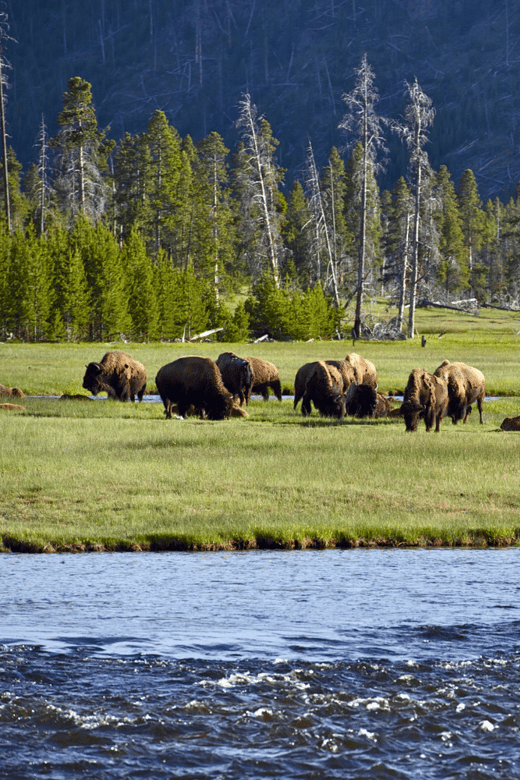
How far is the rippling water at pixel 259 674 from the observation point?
702 centimetres

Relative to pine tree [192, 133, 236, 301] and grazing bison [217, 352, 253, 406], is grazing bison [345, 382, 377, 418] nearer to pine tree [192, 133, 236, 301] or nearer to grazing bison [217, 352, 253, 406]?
grazing bison [217, 352, 253, 406]

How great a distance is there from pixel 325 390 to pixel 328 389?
10cm

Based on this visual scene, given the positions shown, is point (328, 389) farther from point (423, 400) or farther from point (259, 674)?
point (259, 674)

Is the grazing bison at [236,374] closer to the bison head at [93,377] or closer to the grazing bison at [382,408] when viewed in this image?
the bison head at [93,377]

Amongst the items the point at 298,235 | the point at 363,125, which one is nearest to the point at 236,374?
the point at 363,125

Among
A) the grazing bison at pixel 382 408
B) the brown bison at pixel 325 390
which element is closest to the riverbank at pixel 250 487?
the grazing bison at pixel 382 408

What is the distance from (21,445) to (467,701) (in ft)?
53.2

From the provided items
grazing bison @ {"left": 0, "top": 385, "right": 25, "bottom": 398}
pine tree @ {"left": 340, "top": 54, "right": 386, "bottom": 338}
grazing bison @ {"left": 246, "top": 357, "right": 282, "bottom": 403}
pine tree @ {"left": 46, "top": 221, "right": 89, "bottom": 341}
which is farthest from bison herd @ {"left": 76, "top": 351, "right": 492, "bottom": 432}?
pine tree @ {"left": 340, "top": 54, "right": 386, "bottom": 338}

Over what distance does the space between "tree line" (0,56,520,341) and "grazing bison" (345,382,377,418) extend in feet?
120

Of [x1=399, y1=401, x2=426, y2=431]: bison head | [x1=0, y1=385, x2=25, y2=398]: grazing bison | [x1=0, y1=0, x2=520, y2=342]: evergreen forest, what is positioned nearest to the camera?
[x1=399, y1=401, x2=426, y2=431]: bison head

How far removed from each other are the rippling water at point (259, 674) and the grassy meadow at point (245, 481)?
7.47 feet

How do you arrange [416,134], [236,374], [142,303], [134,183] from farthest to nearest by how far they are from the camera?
[134,183] → [416,134] → [142,303] → [236,374]

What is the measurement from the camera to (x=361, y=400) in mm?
29875

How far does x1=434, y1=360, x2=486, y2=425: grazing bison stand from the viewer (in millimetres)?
28234
